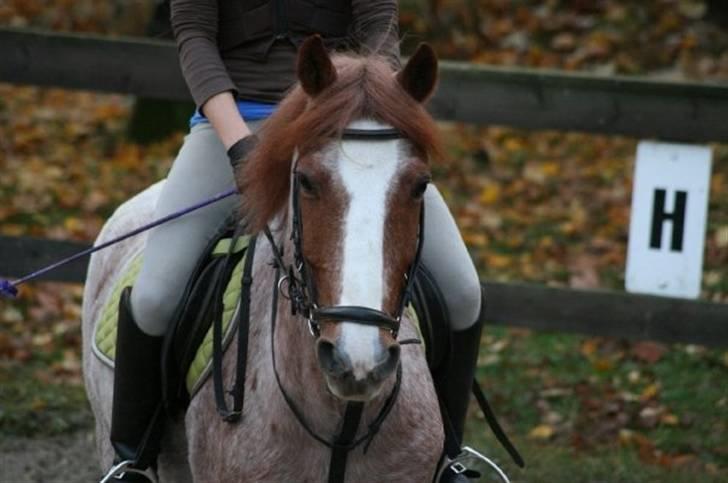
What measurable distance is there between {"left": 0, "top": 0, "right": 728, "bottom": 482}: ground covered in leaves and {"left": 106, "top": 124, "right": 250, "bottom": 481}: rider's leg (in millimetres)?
921

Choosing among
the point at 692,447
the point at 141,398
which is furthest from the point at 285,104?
the point at 692,447

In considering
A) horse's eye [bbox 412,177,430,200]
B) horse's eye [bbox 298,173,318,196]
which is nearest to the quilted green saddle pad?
horse's eye [bbox 298,173,318,196]

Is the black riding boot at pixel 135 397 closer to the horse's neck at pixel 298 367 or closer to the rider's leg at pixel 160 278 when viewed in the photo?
the rider's leg at pixel 160 278

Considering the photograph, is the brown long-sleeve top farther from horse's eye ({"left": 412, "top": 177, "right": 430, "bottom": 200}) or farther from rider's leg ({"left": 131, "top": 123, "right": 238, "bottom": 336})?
horse's eye ({"left": 412, "top": 177, "right": 430, "bottom": 200})

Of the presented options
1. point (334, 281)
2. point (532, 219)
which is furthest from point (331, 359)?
point (532, 219)

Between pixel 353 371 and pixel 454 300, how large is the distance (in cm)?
108

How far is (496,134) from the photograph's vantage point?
11211 millimetres

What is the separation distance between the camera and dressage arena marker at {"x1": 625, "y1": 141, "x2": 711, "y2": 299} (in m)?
6.81

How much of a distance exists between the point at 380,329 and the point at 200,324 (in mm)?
1040

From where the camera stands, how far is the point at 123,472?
429 centimetres

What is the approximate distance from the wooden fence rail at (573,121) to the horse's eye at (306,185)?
367 centimetres

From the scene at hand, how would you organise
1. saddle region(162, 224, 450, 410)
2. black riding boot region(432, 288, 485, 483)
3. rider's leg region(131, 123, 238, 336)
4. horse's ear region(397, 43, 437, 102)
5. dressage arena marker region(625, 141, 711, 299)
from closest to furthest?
horse's ear region(397, 43, 437, 102)
saddle region(162, 224, 450, 410)
rider's leg region(131, 123, 238, 336)
black riding boot region(432, 288, 485, 483)
dressage arena marker region(625, 141, 711, 299)

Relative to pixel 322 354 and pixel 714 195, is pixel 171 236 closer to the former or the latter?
pixel 322 354

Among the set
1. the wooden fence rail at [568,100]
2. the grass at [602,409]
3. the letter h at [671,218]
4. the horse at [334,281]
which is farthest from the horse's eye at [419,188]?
the letter h at [671,218]
